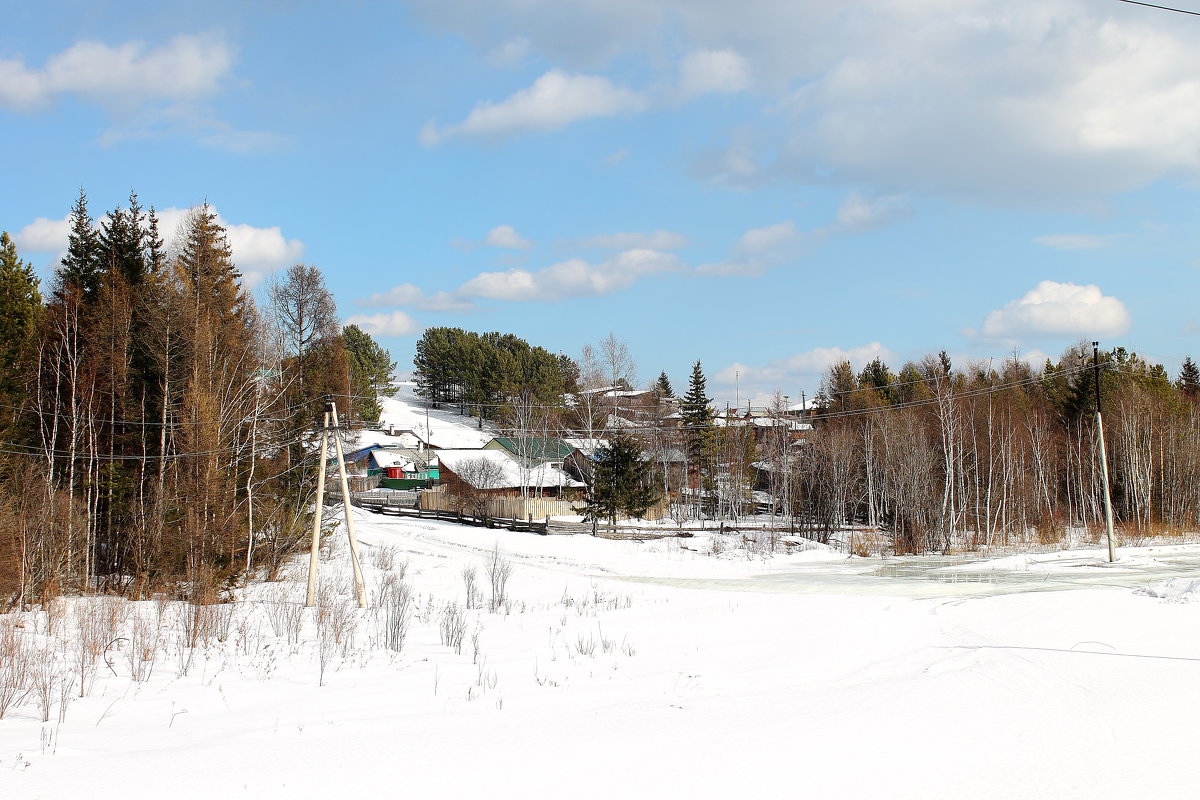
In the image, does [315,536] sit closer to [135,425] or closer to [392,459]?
[135,425]

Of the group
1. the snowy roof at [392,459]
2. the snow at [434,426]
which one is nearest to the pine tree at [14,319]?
the snowy roof at [392,459]

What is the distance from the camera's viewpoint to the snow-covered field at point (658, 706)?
22.6 ft

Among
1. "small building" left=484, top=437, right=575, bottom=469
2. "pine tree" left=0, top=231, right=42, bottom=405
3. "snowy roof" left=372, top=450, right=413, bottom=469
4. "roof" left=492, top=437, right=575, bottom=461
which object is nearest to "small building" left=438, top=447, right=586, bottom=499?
"small building" left=484, top=437, right=575, bottom=469

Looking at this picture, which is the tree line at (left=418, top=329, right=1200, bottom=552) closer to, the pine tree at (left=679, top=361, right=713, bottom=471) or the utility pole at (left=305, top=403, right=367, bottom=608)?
the pine tree at (left=679, top=361, right=713, bottom=471)

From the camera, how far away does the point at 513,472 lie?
68.1 metres

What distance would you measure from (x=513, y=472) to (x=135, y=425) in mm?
40932

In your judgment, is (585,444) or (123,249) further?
(585,444)

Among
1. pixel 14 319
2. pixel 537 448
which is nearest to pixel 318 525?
pixel 14 319

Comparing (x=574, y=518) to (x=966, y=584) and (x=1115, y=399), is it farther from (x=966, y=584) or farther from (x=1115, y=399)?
(x=1115, y=399)

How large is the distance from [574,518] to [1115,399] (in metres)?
37.3

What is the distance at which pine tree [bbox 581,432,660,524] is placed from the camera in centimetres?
4878

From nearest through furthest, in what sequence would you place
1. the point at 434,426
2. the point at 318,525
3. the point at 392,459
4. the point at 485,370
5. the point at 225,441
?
the point at 318,525 → the point at 225,441 → the point at 392,459 → the point at 485,370 → the point at 434,426

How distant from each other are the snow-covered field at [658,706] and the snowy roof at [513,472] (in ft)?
146

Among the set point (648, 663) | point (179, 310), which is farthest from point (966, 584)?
point (179, 310)
